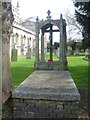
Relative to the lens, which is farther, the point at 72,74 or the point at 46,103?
the point at 72,74

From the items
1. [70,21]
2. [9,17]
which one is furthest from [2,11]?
[70,21]

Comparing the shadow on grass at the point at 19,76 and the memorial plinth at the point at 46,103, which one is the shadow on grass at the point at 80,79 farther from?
the memorial plinth at the point at 46,103

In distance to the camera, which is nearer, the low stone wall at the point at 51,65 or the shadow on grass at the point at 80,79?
the shadow on grass at the point at 80,79

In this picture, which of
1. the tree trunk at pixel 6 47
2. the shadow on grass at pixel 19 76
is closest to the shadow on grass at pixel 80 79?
the shadow on grass at pixel 19 76

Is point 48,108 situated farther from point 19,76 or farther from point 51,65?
point 19,76

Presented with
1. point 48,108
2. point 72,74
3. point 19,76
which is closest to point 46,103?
point 48,108

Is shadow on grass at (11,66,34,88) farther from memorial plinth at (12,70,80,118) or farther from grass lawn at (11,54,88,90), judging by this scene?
memorial plinth at (12,70,80,118)

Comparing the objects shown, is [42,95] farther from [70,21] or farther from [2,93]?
[70,21]

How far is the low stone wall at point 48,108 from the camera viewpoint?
3373mm

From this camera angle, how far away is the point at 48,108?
3406 mm

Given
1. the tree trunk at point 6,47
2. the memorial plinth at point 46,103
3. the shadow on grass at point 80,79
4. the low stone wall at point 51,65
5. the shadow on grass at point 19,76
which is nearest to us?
the memorial plinth at point 46,103

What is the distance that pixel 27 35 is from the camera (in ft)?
151

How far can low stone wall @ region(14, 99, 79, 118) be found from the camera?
337cm

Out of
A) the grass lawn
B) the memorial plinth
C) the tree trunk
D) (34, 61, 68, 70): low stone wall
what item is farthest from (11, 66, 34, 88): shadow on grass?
the memorial plinth
